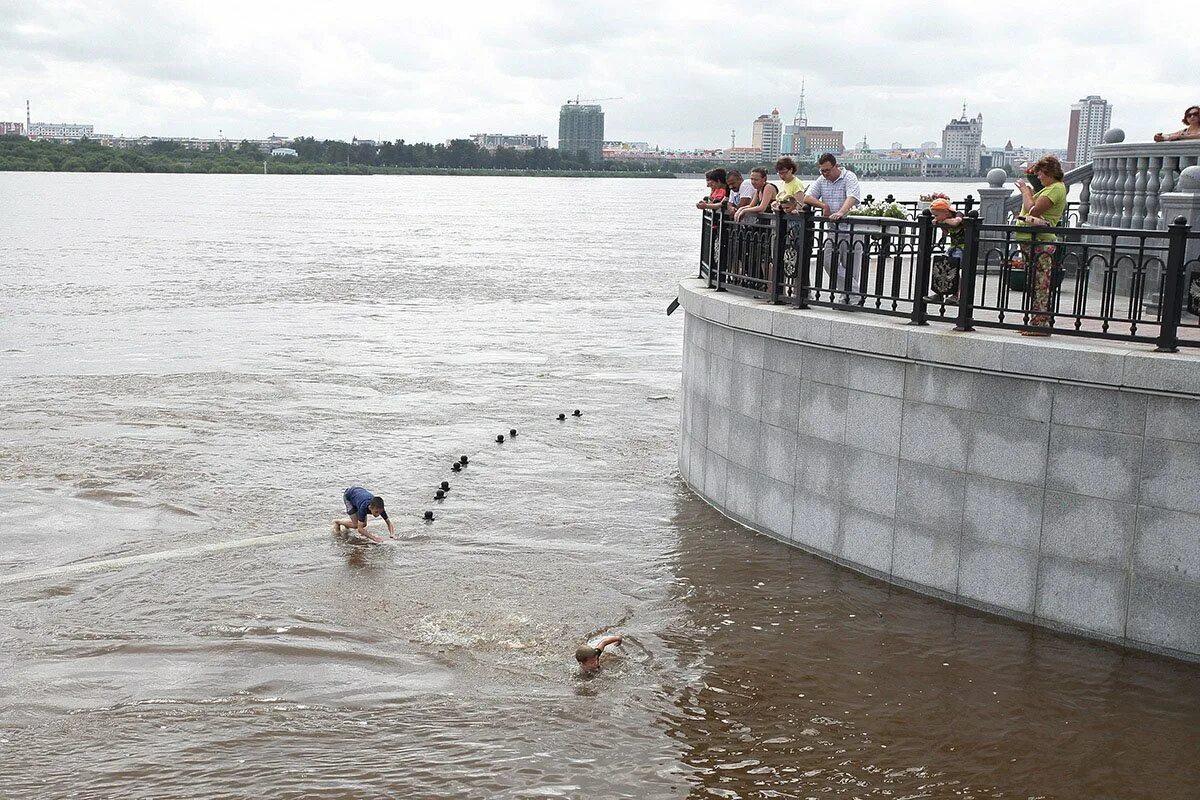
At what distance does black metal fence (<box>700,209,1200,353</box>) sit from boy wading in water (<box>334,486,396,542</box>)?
3.90 m

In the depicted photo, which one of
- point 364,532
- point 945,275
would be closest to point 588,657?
point 364,532

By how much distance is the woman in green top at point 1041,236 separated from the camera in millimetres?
9227

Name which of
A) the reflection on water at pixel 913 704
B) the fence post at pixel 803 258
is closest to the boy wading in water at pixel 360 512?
the reflection on water at pixel 913 704

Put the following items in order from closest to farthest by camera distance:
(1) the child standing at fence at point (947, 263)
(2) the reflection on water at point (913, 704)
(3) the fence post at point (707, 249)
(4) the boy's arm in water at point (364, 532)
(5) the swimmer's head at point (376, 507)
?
(2) the reflection on water at point (913, 704), (1) the child standing at fence at point (947, 263), (5) the swimmer's head at point (376, 507), (4) the boy's arm in water at point (364, 532), (3) the fence post at point (707, 249)

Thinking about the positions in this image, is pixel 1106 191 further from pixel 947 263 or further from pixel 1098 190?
pixel 947 263

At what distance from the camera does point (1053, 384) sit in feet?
28.3

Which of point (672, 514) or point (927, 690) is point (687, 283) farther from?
point (927, 690)

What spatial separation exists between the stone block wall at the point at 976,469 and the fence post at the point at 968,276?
32 centimetres

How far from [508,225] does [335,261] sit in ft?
120

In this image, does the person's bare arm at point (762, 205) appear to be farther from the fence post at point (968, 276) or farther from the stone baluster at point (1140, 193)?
the stone baluster at point (1140, 193)

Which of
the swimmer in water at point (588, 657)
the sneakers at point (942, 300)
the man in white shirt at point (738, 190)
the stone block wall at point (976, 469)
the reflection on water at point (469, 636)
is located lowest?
the reflection on water at point (469, 636)

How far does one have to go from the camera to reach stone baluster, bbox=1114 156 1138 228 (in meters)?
15.1

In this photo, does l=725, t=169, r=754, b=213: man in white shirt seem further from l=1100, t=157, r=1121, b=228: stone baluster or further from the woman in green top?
l=1100, t=157, r=1121, b=228: stone baluster

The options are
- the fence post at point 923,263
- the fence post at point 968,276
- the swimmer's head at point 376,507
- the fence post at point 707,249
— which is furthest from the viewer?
the fence post at point 707,249
